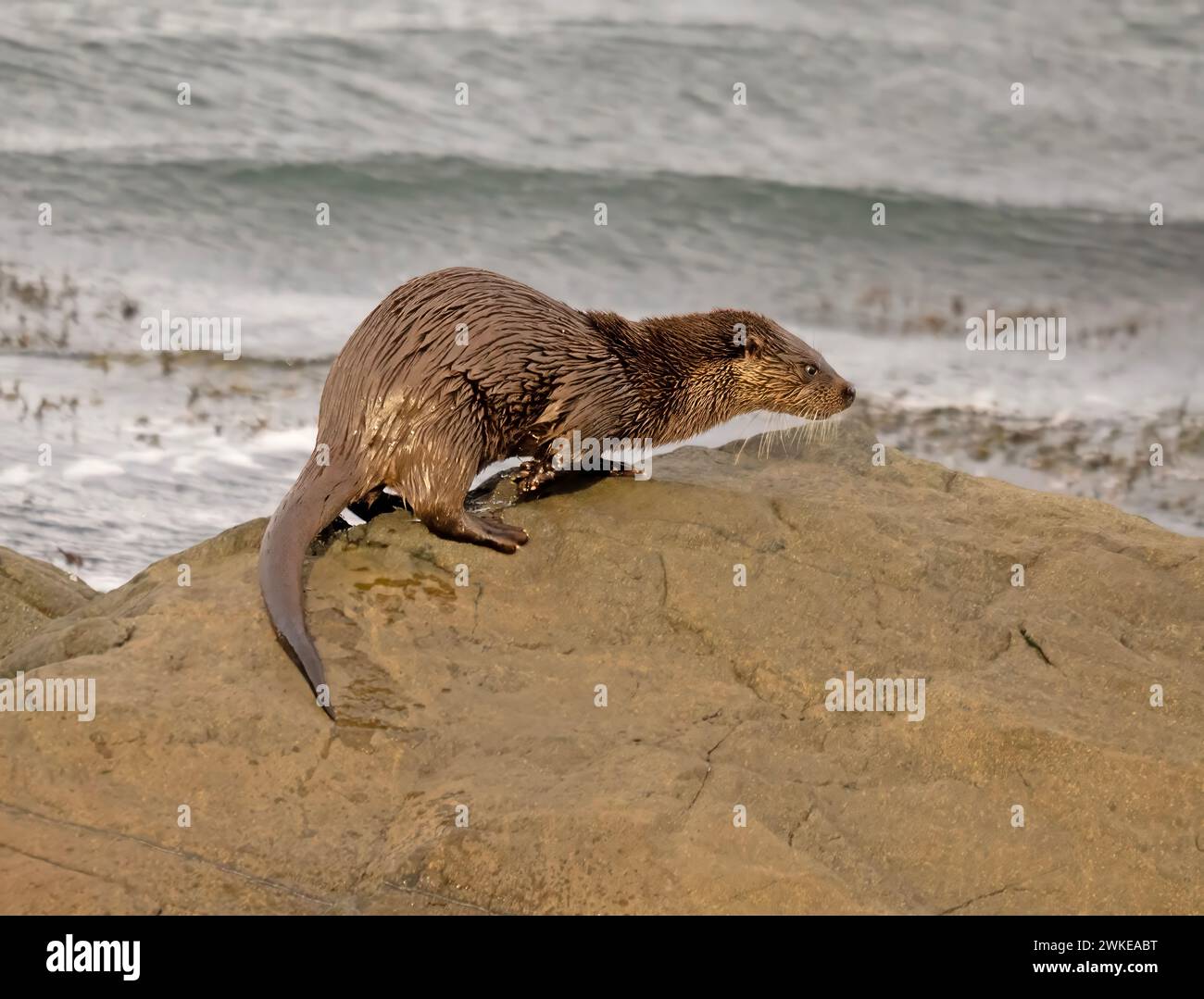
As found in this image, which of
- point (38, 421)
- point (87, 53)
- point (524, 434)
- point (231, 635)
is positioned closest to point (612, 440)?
point (524, 434)

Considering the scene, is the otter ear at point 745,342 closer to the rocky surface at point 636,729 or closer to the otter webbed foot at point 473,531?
the rocky surface at point 636,729

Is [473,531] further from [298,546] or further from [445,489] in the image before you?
[298,546]

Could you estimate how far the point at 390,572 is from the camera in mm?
4609

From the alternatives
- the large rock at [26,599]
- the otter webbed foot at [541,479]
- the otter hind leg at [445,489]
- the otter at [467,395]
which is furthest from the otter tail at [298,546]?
the large rock at [26,599]

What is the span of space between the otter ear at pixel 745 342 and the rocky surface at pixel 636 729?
480 millimetres

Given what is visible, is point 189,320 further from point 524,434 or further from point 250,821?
point 250,821

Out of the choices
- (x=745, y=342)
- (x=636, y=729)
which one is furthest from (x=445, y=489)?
(x=745, y=342)

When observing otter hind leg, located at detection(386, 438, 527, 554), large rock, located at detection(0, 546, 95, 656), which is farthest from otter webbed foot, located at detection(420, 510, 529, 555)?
large rock, located at detection(0, 546, 95, 656)

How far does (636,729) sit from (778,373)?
1.65 metres

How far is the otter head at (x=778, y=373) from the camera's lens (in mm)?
5324

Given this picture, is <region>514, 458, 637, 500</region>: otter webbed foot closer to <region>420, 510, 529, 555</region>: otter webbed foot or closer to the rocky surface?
the rocky surface

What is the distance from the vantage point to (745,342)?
5312mm

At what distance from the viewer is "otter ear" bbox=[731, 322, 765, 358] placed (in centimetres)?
530

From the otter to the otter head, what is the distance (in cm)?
2
